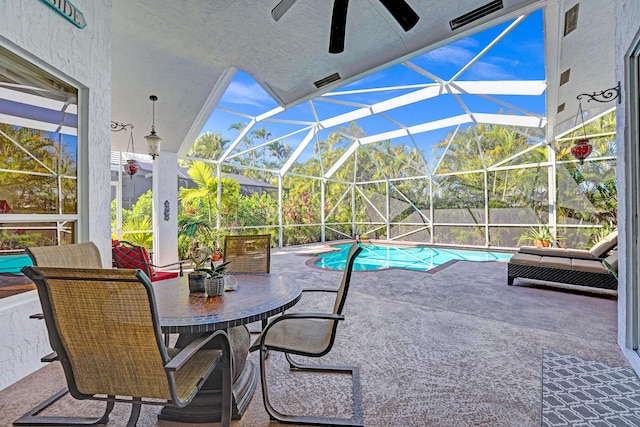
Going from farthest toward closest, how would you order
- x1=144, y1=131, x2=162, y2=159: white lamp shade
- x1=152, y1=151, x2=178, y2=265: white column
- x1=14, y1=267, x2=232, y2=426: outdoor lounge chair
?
x1=152, y1=151, x2=178, y2=265: white column → x1=144, y1=131, x2=162, y2=159: white lamp shade → x1=14, y1=267, x2=232, y2=426: outdoor lounge chair

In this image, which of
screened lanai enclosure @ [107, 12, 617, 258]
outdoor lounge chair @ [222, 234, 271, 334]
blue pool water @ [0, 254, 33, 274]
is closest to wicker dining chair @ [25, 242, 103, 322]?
blue pool water @ [0, 254, 33, 274]

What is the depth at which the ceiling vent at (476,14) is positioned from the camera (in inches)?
133

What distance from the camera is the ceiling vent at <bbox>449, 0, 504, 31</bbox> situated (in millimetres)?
3390

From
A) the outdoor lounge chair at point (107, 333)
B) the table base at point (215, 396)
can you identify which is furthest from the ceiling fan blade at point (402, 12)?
the table base at point (215, 396)

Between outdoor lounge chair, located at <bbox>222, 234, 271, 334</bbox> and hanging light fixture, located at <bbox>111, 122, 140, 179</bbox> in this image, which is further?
hanging light fixture, located at <bbox>111, 122, 140, 179</bbox>

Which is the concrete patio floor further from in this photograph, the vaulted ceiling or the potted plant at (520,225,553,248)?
the potted plant at (520,225,553,248)

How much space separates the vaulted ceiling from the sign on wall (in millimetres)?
789

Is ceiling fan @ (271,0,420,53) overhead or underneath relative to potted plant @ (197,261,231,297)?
overhead

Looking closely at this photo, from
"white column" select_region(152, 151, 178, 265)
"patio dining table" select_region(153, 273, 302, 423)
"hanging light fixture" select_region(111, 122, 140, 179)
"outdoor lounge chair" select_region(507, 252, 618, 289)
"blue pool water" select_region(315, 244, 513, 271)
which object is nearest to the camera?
"patio dining table" select_region(153, 273, 302, 423)

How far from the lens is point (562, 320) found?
3768 mm

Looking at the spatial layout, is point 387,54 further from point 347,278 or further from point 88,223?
point 88,223

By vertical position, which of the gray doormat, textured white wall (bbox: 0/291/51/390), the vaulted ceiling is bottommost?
the gray doormat

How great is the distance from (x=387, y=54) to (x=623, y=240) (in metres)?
3.43

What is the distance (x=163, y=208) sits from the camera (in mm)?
6707
